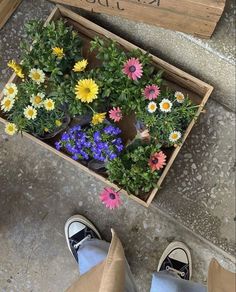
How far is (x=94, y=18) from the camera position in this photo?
1823 mm

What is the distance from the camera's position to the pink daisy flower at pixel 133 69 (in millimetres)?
1569

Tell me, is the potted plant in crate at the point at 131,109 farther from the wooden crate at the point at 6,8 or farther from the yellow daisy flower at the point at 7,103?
the wooden crate at the point at 6,8

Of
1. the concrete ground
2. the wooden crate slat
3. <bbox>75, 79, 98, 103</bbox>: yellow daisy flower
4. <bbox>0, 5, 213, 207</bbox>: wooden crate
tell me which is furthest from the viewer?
the concrete ground

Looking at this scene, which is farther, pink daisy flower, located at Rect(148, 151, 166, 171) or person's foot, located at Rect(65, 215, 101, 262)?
person's foot, located at Rect(65, 215, 101, 262)

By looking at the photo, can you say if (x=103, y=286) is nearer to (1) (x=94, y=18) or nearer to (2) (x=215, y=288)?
(2) (x=215, y=288)

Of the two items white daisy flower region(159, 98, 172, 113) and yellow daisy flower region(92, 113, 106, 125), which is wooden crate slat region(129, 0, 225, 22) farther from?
yellow daisy flower region(92, 113, 106, 125)

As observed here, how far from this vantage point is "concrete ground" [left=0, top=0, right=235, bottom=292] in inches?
73.0

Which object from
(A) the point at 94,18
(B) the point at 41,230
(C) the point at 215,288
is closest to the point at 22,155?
(B) the point at 41,230

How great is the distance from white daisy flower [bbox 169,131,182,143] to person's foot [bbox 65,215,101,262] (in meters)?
0.52

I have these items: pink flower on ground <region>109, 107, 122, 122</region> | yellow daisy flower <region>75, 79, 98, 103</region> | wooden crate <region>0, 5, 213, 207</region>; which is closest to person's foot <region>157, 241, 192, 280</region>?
wooden crate <region>0, 5, 213, 207</region>

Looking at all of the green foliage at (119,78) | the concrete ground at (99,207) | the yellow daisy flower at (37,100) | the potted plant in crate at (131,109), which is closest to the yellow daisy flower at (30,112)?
the yellow daisy flower at (37,100)

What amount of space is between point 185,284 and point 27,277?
2.12 ft

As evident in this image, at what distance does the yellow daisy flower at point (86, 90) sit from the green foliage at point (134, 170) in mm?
222

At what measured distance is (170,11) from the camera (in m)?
1.53
